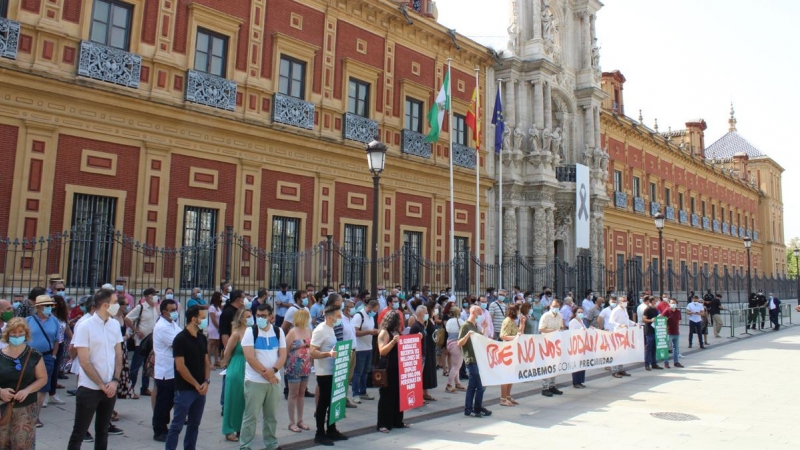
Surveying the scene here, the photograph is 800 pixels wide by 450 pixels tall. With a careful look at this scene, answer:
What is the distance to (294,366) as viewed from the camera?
804 centimetres

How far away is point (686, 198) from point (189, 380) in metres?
46.7

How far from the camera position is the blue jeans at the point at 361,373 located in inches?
407

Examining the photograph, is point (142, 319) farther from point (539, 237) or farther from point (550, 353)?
point (539, 237)

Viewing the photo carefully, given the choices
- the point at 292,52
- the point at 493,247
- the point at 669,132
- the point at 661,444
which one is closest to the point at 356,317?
the point at 661,444

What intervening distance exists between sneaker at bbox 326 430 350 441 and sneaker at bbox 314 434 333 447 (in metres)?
0.07

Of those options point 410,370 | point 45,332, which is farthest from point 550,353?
point 45,332

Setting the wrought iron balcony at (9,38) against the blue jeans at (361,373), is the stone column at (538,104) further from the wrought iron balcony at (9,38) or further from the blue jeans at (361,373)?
the wrought iron balcony at (9,38)

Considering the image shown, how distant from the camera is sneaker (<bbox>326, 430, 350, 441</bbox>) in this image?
7.79 meters

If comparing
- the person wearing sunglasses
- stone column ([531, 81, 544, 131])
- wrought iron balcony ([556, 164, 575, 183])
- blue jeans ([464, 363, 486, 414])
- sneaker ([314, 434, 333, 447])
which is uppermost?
stone column ([531, 81, 544, 131])

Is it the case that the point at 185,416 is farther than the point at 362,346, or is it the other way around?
the point at 362,346

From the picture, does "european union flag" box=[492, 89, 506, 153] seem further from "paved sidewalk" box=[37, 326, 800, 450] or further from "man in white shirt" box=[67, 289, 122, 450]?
Result: "man in white shirt" box=[67, 289, 122, 450]

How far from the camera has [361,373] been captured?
1040 centimetres

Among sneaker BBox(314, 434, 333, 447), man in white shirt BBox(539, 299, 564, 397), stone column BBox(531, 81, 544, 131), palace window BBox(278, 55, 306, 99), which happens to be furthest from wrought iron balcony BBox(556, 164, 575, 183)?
sneaker BBox(314, 434, 333, 447)

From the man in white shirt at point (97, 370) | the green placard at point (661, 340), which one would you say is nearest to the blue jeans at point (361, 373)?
the man in white shirt at point (97, 370)
